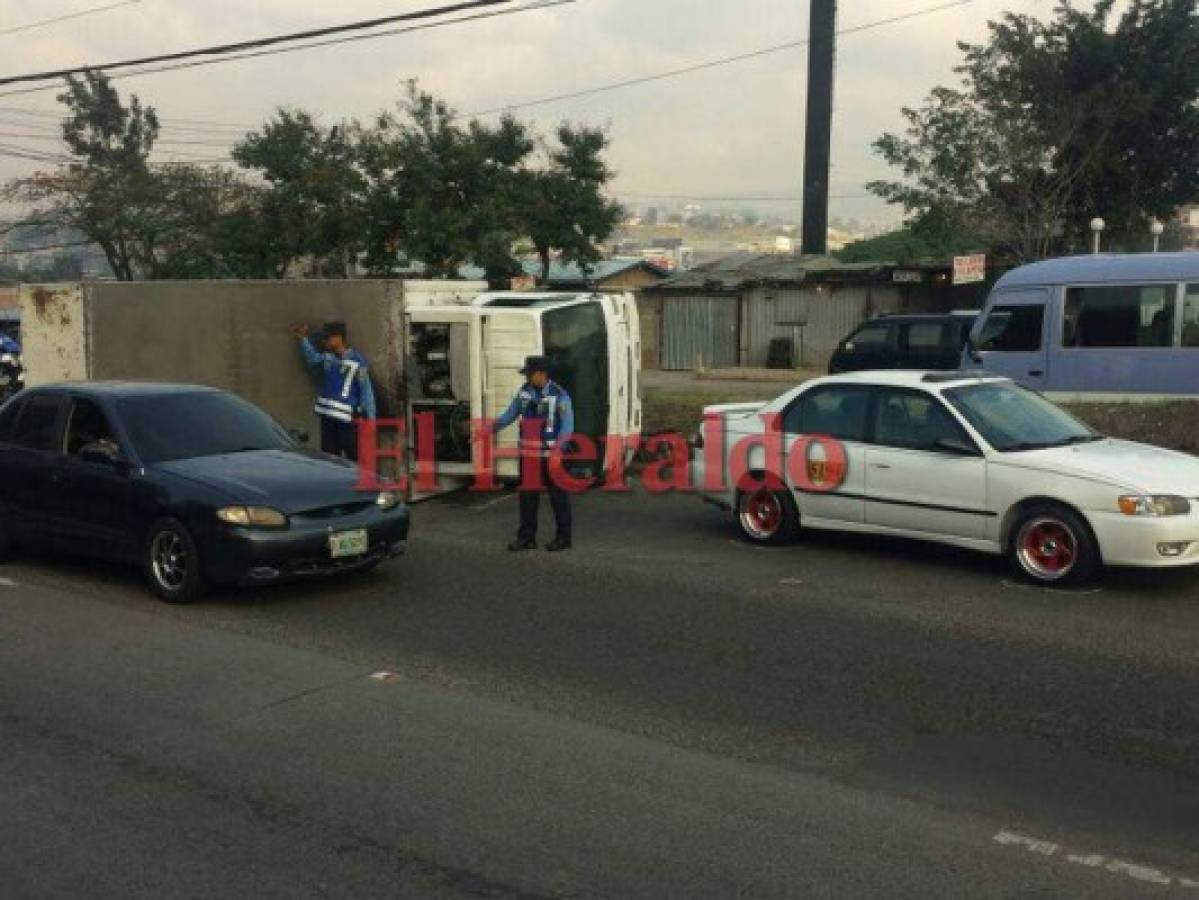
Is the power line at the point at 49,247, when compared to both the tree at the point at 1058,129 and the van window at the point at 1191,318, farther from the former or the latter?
the van window at the point at 1191,318

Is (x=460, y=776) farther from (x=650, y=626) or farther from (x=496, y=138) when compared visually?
(x=496, y=138)

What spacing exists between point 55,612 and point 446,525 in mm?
3872

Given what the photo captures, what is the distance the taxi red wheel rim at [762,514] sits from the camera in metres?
9.88

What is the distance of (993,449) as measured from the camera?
8.59m

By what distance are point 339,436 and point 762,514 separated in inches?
173

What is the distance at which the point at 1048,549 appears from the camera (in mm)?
8273

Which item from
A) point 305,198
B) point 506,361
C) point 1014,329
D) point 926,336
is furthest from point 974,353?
point 305,198

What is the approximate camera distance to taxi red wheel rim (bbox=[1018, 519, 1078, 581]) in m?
8.14

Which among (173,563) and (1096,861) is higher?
(173,563)

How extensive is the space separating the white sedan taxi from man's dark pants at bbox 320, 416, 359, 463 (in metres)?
3.56

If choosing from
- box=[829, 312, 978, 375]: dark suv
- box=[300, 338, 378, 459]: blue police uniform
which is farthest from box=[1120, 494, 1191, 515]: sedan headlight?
box=[829, 312, 978, 375]: dark suv

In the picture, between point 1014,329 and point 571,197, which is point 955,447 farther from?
point 571,197

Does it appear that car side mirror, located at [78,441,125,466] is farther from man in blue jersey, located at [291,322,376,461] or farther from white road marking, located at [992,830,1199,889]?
white road marking, located at [992,830,1199,889]

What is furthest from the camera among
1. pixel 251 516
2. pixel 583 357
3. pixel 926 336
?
pixel 926 336
